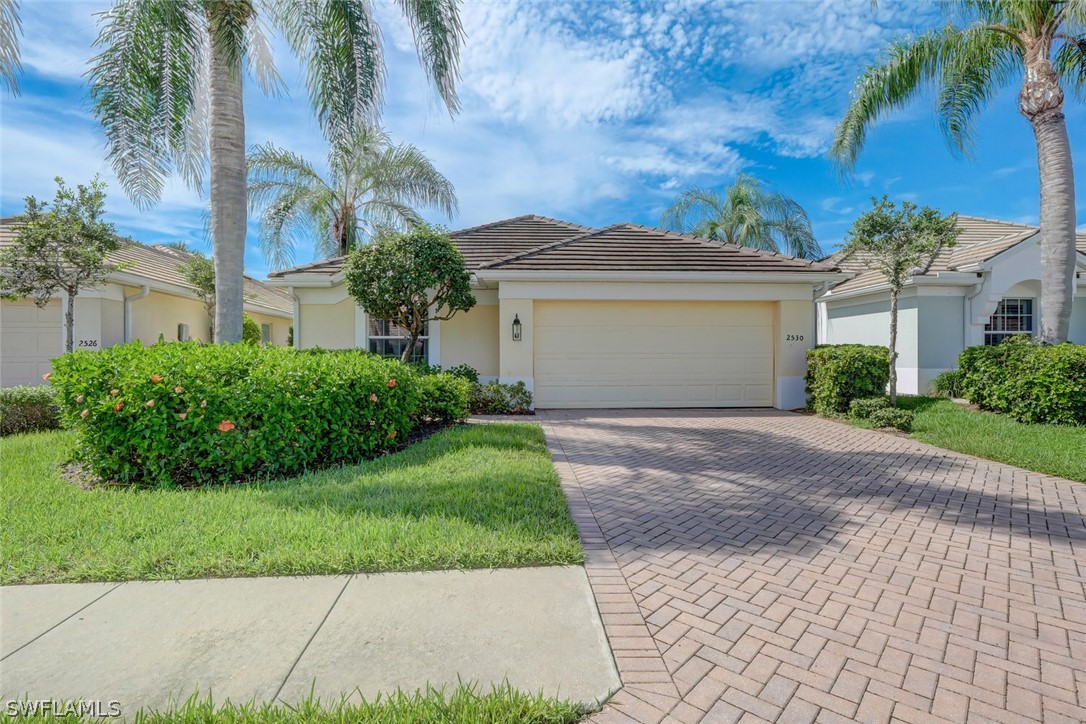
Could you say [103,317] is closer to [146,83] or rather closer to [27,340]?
[27,340]

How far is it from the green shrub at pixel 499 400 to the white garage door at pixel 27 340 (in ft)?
36.7

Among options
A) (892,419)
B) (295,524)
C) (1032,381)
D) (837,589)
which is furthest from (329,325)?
(1032,381)

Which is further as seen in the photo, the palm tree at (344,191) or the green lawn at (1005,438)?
the palm tree at (344,191)

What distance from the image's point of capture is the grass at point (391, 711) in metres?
2.00

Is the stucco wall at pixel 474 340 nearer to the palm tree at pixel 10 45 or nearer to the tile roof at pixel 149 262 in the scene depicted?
the tile roof at pixel 149 262

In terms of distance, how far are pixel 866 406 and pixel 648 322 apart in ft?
15.7

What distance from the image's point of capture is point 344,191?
15.5m

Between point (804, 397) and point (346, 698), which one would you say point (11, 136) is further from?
point (804, 397)

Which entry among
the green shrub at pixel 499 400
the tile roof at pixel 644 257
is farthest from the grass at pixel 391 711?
the tile roof at pixel 644 257

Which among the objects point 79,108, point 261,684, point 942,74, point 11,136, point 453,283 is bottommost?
point 261,684

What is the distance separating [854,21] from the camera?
10828 millimetres

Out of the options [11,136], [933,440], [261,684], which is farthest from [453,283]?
[933,440]

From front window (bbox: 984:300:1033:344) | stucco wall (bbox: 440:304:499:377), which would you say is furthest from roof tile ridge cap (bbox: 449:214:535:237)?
front window (bbox: 984:300:1033:344)

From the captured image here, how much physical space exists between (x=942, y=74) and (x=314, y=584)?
1636 centimetres
